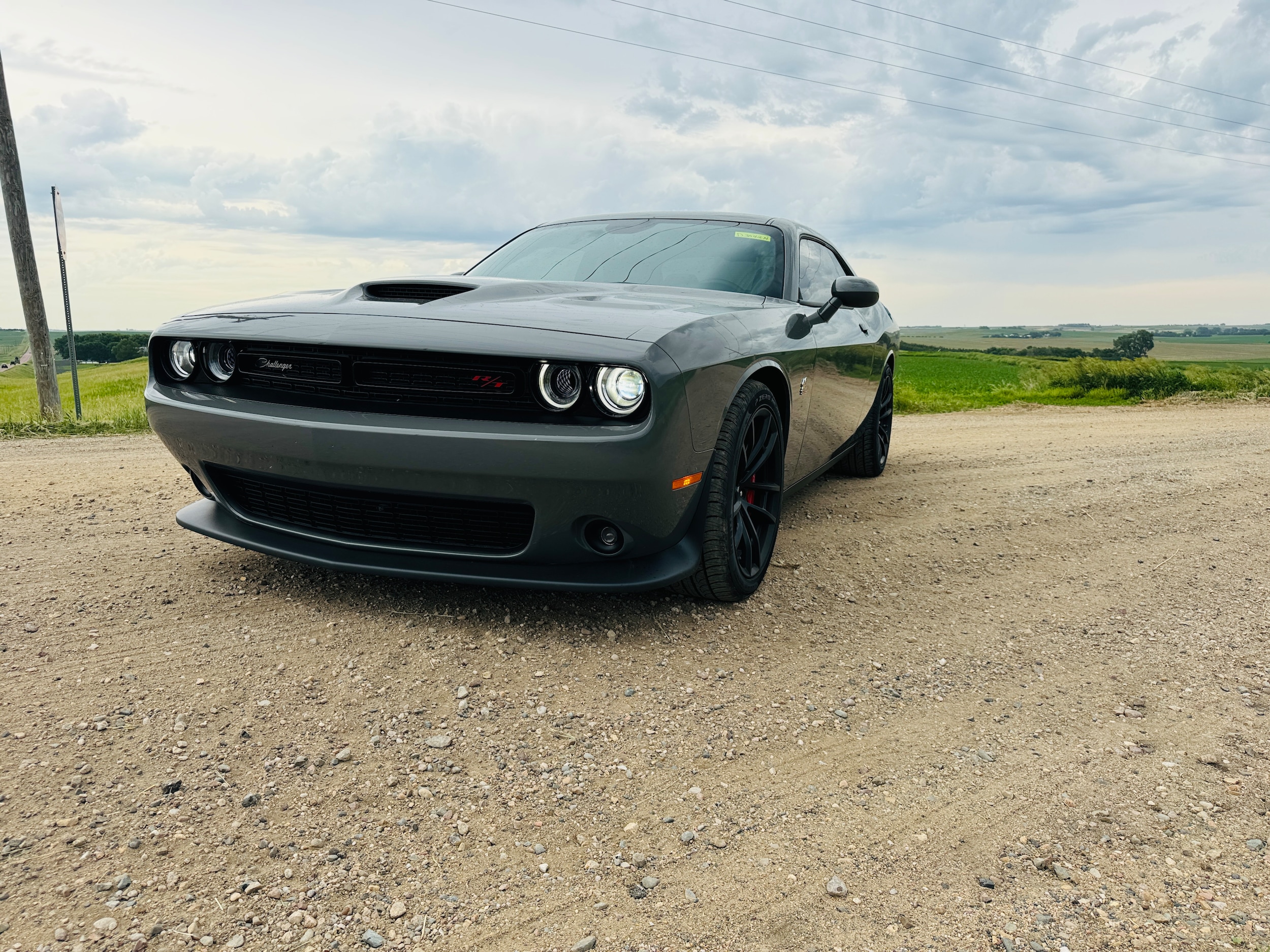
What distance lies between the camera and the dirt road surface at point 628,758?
5.58ft

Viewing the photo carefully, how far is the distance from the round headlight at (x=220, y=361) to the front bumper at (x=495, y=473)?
0.30 feet

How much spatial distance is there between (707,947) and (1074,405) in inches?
581

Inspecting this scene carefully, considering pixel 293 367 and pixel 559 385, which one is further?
pixel 293 367

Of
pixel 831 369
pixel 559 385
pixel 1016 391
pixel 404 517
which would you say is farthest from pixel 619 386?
pixel 1016 391

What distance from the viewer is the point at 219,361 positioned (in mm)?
3082

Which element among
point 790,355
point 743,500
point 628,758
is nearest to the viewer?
point 628,758

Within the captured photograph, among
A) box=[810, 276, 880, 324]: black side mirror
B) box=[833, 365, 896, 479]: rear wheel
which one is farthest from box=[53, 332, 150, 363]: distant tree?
box=[833, 365, 896, 479]: rear wheel

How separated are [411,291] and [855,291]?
1.84 metres

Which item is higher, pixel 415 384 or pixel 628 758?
pixel 415 384

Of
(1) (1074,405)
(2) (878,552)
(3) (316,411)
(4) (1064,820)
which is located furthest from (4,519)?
(1) (1074,405)

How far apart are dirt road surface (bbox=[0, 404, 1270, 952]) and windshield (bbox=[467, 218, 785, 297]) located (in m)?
1.30

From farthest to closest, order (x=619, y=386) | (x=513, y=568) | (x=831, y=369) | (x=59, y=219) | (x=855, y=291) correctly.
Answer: (x=59, y=219) < (x=831, y=369) < (x=855, y=291) < (x=513, y=568) < (x=619, y=386)

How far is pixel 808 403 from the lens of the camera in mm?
3932

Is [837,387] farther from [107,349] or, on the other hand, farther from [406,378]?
[107,349]
